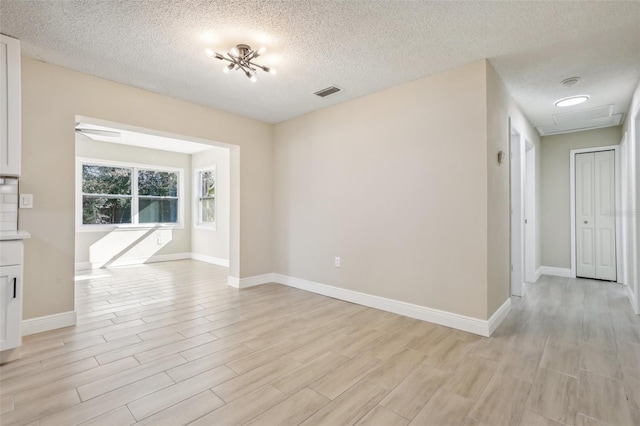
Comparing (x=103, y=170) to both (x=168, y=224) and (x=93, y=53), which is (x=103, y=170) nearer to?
(x=168, y=224)

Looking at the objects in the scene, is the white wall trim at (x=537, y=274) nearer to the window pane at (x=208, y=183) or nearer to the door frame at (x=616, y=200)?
the door frame at (x=616, y=200)

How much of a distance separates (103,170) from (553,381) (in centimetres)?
754

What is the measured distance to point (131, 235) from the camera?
21.0 feet

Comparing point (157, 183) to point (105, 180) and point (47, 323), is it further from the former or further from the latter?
point (47, 323)

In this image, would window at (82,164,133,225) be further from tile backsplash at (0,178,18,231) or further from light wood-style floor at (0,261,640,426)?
tile backsplash at (0,178,18,231)

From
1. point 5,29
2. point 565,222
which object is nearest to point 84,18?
point 5,29

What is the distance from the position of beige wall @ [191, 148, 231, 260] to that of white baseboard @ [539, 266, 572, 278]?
19.8 ft

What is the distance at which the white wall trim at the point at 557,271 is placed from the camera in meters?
5.23

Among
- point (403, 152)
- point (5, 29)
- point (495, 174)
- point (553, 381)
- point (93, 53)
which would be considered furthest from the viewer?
point (403, 152)

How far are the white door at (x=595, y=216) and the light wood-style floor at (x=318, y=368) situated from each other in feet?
5.95

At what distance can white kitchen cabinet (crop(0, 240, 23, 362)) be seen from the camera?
218cm

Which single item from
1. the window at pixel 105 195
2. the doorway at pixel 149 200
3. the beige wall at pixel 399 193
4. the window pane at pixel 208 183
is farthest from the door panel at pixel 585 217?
the window at pixel 105 195

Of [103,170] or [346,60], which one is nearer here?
[346,60]

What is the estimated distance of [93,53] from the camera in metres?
2.71
